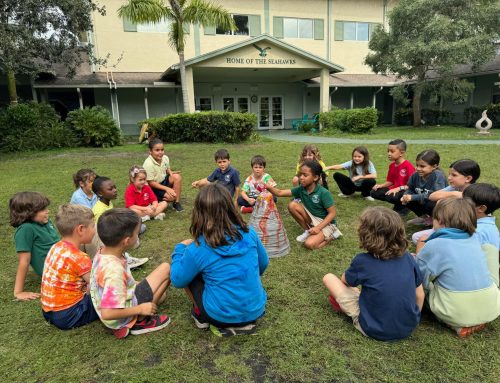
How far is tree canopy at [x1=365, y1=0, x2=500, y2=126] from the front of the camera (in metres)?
16.5

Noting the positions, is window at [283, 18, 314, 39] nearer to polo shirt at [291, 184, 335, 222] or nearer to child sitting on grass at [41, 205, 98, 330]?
polo shirt at [291, 184, 335, 222]

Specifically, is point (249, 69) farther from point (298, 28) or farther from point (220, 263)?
point (220, 263)

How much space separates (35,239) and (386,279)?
9.25ft

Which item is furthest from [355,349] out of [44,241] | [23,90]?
[23,90]

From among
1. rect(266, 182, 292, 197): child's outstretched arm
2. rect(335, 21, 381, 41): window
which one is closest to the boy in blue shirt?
rect(266, 182, 292, 197): child's outstretched arm

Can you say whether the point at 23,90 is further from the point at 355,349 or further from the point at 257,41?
the point at 355,349

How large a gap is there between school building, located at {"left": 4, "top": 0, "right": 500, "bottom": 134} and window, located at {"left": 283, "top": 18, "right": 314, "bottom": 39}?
6 centimetres

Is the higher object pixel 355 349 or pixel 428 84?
pixel 428 84

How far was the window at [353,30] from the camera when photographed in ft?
76.8

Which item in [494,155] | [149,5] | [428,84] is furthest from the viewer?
[428,84]

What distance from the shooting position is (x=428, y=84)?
18641mm

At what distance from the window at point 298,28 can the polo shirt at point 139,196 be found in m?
20.2

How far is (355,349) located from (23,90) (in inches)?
865

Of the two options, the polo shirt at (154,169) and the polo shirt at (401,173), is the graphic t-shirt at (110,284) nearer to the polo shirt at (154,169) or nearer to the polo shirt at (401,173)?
the polo shirt at (154,169)
